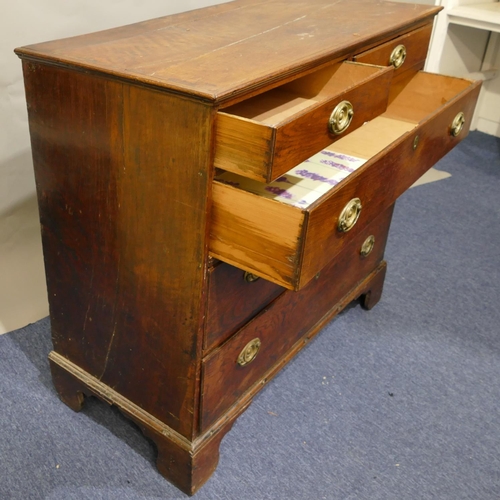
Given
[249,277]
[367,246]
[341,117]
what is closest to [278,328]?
[249,277]

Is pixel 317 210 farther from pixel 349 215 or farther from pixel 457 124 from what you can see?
pixel 457 124

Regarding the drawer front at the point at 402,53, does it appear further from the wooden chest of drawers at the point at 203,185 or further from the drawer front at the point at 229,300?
the drawer front at the point at 229,300

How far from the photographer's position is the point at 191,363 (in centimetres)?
110

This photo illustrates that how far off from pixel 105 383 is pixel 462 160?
2.10m

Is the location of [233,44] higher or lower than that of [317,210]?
higher

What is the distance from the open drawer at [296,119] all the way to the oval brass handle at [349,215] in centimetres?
10

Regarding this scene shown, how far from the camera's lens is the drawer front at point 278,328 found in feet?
3.83

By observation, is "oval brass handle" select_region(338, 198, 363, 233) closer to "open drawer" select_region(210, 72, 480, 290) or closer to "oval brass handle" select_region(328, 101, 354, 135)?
"open drawer" select_region(210, 72, 480, 290)

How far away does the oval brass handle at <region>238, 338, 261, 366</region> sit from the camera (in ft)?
3.98

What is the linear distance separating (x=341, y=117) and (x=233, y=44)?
0.82 feet

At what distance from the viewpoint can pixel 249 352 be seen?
124 centimetres

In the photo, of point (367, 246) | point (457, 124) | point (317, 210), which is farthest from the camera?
point (367, 246)

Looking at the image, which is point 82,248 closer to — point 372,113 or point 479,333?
point 372,113

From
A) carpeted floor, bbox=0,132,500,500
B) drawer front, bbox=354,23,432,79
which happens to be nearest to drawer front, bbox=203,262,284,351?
carpeted floor, bbox=0,132,500,500
